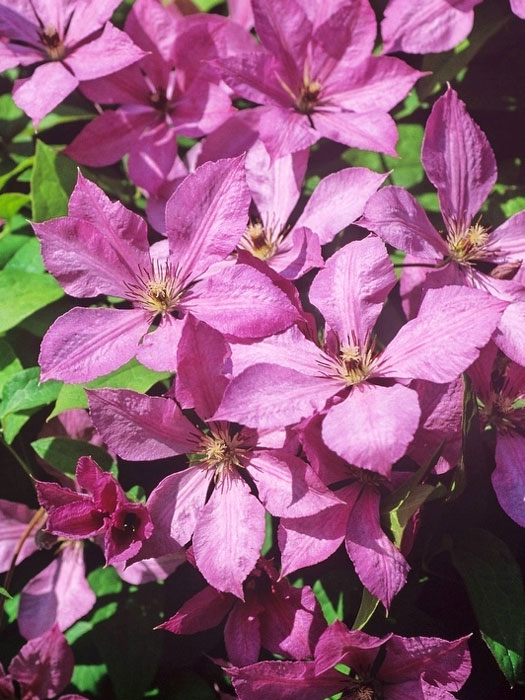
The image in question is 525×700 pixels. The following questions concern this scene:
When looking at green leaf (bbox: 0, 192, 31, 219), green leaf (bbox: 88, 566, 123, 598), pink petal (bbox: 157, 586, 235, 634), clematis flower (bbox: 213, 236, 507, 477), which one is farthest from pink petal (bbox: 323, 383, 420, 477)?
green leaf (bbox: 0, 192, 31, 219)

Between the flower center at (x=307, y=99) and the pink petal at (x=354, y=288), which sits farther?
the flower center at (x=307, y=99)

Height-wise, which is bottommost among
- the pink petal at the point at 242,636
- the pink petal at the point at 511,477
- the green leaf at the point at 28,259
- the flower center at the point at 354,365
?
the pink petal at the point at 242,636

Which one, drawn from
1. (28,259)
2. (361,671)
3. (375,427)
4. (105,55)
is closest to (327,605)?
(361,671)

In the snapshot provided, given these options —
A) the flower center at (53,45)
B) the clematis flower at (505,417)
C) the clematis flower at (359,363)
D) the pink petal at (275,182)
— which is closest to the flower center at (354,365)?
the clematis flower at (359,363)

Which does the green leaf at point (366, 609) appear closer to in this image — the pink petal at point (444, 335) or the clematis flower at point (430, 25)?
the pink petal at point (444, 335)

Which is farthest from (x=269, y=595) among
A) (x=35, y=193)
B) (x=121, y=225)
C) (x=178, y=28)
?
(x=178, y=28)

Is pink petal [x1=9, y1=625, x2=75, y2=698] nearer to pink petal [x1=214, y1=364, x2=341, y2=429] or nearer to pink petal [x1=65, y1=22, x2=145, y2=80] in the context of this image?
pink petal [x1=214, y1=364, x2=341, y2=429]

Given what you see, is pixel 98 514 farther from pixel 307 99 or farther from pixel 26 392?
pixel 307 99
